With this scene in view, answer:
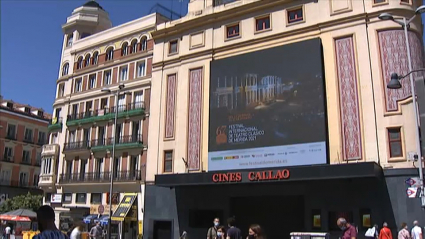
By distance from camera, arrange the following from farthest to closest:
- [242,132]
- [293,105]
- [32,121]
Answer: [32,121] < [242,132] < [293,105]

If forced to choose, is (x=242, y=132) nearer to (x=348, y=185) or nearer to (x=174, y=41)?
(x=348, y=185)

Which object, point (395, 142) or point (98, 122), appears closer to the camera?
point (395, 142)

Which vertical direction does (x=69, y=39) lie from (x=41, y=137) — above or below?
above

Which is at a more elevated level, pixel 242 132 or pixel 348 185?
pixel 242 132

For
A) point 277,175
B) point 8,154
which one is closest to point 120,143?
point 277,175

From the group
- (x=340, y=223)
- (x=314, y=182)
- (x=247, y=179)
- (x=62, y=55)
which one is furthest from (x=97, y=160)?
(x=340, y=223)

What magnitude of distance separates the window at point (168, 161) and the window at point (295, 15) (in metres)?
12.7

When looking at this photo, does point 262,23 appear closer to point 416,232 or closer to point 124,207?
point 416,232

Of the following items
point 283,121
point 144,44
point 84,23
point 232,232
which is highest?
point 84,23

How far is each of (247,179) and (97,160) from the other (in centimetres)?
1893

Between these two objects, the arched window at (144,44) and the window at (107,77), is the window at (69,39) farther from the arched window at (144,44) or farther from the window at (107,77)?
the arched window at (144,44)

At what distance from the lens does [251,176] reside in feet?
80.0

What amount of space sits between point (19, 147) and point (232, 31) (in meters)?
38.0

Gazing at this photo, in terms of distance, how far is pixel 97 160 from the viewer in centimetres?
3838
